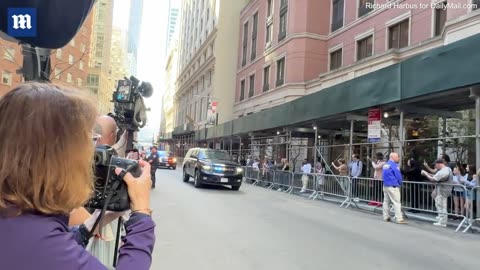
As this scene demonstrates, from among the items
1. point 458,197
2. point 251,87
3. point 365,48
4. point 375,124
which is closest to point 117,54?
point 251,87

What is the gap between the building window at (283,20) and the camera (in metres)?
36.4

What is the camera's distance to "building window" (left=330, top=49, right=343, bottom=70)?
30625 mm

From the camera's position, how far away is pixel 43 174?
3.97 feet

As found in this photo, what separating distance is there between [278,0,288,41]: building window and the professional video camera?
31.8m

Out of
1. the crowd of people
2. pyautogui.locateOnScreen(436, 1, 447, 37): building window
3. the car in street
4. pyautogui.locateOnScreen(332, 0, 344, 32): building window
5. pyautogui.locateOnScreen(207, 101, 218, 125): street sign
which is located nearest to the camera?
the crowd of people

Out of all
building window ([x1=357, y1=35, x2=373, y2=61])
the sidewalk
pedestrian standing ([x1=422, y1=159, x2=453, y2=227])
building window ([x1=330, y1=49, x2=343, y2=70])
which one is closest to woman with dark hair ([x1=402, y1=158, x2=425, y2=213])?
the sidewalk

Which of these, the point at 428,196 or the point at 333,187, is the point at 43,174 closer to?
the point at 428,196

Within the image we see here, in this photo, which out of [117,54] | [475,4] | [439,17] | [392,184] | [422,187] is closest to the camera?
[392,184]

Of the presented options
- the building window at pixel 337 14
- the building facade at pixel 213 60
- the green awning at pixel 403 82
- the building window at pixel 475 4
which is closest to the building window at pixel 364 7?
the building window at pixel 337 14

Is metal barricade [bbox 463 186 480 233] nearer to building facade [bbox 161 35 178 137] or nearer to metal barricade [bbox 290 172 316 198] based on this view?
metal barricade [bbox 290 172 316 198]

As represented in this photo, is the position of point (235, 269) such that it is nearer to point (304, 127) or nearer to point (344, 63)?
point (304, 127)

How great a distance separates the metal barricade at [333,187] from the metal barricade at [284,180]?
8.53ft

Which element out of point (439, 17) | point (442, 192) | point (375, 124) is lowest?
point (442, 192)

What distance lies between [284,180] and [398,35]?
10348 mm
